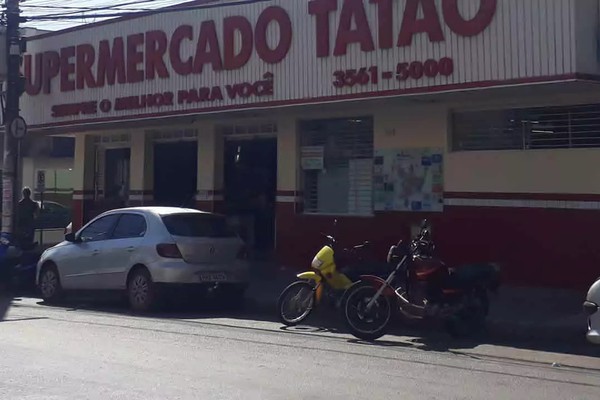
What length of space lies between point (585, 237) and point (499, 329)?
9.28 ft

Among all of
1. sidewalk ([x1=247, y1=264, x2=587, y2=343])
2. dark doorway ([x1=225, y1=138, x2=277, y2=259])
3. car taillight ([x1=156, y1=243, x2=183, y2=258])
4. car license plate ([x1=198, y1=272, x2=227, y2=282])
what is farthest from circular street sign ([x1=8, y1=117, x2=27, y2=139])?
car license plate ([x1=198, y1=272, x2=227, y2=282])

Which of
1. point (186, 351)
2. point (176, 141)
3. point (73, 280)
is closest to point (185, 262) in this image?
point (73, 280)

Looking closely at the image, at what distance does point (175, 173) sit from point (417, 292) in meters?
10.7

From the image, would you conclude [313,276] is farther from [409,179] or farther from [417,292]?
[409,179]

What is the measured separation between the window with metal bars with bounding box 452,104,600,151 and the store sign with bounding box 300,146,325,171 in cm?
295

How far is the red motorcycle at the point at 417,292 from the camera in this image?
1177 centimetres

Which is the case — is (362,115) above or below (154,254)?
above

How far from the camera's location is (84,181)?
23375mm

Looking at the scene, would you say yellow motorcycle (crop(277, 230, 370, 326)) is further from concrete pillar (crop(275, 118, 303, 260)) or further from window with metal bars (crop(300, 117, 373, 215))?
concrete pillar (crop(275, 118, 303, 260))

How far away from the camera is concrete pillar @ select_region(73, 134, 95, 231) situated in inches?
918

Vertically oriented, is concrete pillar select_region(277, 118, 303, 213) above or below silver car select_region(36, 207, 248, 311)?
above

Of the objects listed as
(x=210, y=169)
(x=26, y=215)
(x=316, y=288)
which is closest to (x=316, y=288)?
(x=316, y=288)

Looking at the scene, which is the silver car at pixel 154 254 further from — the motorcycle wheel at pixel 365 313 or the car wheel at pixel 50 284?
the motorcycle wheel at pixel 365 313

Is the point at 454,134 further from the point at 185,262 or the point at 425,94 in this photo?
the point at 185,262
